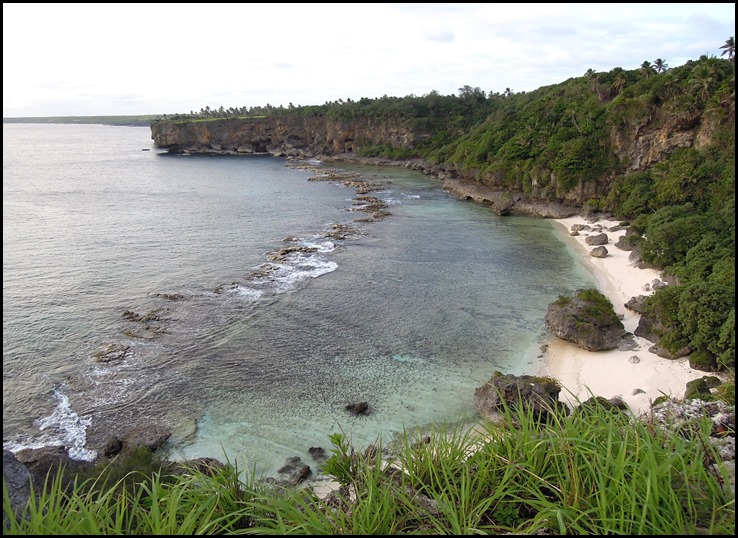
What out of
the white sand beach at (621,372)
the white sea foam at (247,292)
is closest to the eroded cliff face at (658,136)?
the white sand beach at (621,372)

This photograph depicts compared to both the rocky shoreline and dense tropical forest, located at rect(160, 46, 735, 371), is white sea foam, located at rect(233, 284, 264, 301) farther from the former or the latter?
dense tropical forest, located at rect(160, 46, 735, 371)

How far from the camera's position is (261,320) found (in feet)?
100

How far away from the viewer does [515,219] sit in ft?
192

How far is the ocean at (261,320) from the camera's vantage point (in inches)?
828

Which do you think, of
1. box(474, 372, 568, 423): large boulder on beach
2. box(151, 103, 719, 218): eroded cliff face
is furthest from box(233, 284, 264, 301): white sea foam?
box(151, 103, 719, 218): eroded cliff face

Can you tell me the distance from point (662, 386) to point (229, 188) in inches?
2922

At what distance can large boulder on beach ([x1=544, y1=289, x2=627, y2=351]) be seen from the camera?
1024 inches

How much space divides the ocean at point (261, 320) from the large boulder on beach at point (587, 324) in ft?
5.17

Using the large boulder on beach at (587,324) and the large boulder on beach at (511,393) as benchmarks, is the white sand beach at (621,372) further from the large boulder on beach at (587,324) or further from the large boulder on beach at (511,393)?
the large boulder on beach at (511,393)

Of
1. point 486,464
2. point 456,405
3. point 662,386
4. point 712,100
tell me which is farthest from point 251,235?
point 712,100

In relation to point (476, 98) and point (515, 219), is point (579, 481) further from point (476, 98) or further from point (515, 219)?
point (476, 98)

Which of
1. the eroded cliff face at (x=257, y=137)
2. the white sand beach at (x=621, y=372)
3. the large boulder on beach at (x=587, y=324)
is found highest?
the eroded cliff face at (x=257, y=137)

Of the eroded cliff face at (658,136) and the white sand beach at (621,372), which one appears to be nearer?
the white sand beach at (621,372)

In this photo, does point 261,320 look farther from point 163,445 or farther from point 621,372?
point 621,372
